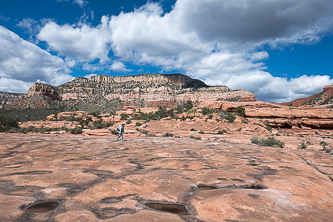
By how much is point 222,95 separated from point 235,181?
113730mm

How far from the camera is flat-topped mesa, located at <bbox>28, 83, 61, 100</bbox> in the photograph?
111125mm

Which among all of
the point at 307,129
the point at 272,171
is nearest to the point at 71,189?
the point at 272,171

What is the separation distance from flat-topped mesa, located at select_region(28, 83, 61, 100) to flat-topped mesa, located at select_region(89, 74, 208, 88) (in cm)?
3963

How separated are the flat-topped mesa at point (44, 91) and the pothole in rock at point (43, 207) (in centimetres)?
12459

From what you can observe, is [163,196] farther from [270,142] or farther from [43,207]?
[270,142]

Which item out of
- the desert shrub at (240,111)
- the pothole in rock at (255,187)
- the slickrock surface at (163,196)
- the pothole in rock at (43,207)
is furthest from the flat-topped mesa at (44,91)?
the pothole in rock at (255,187)

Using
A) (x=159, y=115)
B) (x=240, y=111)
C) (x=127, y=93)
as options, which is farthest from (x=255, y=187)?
(x=127, y=93)

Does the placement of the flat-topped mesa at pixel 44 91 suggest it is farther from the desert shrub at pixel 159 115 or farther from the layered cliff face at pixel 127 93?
the desert shrub at pixel 159 115

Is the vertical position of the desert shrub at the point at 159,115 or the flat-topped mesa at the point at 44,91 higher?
the flat-topped mesa at the point at 44,91

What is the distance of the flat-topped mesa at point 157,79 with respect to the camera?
154125 millimetres

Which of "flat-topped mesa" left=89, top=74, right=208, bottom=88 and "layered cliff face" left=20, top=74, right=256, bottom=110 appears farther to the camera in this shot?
"flat-topped mesa" left=89, top=74, right=208, bottom=88

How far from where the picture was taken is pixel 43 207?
285 cm

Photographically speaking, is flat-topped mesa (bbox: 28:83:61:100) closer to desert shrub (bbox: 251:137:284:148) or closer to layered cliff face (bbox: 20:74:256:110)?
layered cliff face (bbox: 20:74:256:110)

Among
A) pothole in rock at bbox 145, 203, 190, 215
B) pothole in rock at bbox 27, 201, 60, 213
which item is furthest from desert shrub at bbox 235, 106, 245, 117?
pothole in rock at bbox 27, 201, 60, 213
